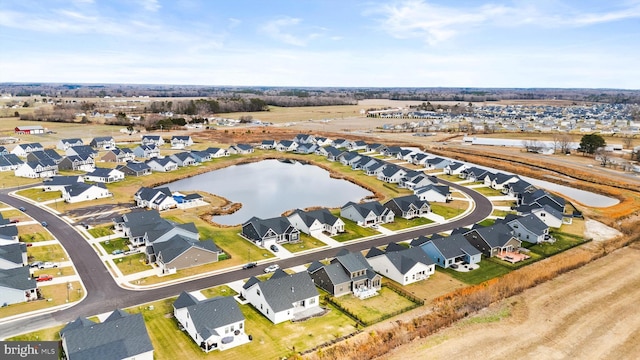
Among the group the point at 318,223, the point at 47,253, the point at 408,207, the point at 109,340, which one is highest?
the point at 408,207

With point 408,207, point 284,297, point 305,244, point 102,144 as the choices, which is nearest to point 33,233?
point 305,244

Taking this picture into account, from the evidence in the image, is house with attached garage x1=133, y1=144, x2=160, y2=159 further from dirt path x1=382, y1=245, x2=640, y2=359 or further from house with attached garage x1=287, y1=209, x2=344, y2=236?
dirt path x1=382, y1=245, x2=640, y2=359

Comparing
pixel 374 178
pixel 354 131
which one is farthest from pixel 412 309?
pixel 354 131

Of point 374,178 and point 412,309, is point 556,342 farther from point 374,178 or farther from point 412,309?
point 374,178

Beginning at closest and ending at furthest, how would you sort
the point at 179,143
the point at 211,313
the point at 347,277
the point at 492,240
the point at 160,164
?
1. the point at 211,313
2. the point at 347,277
3. the point at 492,240
4. the point at 160,164
5. the point at 179,143

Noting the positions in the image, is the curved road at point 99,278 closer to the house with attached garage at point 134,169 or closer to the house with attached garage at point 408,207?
the house with attached garage at point 408,207

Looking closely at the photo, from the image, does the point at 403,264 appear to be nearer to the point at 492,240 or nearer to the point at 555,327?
the point at 492,240

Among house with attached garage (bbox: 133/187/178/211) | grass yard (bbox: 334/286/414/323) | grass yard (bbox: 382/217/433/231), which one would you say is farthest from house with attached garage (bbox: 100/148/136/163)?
grass yard (bbox: 334/286/414/323)

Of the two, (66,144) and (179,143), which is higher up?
(66,144)
